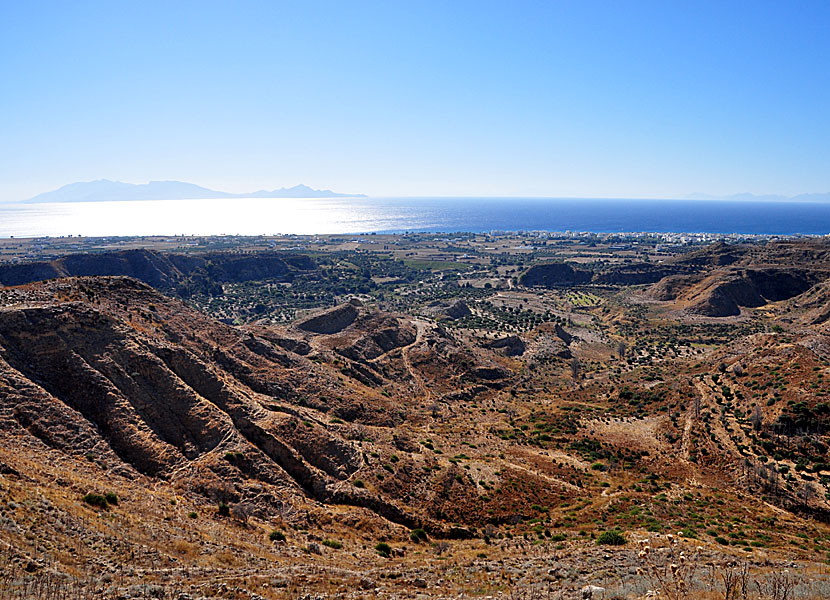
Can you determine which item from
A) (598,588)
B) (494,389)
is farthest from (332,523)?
(494,389)

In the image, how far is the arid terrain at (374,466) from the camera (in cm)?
1537

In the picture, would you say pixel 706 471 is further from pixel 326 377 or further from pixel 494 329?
pixel 494 329

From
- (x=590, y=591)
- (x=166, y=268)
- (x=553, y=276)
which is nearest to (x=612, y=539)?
(x=590, y=591)

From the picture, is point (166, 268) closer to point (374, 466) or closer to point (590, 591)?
point (374, 466)

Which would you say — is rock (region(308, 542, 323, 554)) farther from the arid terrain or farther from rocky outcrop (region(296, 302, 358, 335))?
rocky outcrop (region(296, 302, 358, 335))

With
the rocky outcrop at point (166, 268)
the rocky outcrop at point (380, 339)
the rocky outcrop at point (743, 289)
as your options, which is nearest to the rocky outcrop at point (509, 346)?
the rocky outcrop at point (380, 339)

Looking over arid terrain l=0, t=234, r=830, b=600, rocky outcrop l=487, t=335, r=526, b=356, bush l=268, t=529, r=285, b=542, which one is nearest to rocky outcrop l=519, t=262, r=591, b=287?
rocky outcrop l=487, t=335, r=526, b=356

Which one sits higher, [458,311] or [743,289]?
[743,289]

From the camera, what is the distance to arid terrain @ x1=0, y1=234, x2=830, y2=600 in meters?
15.4

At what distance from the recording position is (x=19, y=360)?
24.8 meters

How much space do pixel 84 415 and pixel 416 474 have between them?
60.1 ft

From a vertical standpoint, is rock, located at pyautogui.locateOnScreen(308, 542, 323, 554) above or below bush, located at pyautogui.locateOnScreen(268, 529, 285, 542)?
below

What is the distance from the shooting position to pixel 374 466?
93.1 feet

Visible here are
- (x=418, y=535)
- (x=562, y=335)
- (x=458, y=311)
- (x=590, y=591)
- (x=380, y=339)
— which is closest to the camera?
(x=590, y=591)
